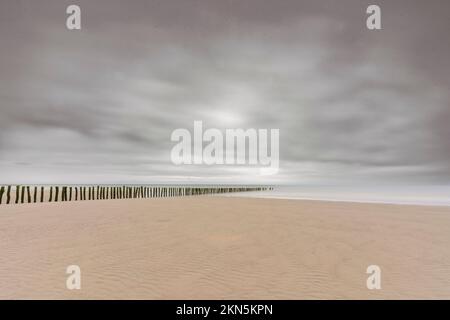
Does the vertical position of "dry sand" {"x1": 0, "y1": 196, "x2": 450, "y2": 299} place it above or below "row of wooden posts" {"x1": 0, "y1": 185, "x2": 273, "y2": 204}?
above

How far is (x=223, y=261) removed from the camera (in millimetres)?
7027

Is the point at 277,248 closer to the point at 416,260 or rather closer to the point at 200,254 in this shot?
the point at 200,254

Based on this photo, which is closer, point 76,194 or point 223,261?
point 223,261

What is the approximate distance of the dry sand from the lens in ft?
17.3

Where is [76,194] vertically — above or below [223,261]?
below

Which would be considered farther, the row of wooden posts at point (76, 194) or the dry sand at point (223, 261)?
the row of wooden posts at point (76, 194)

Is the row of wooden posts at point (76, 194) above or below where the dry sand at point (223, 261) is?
below

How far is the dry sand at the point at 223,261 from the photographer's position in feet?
17.3

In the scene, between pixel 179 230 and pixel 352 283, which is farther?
pixel 179 230

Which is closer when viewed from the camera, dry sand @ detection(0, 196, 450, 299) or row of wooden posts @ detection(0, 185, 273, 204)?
dry sand @ detection(0, 196, 450, 299)
